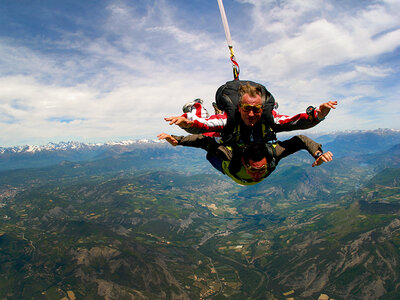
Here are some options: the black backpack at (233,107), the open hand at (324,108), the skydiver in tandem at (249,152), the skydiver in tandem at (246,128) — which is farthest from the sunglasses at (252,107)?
the open hand at (324,108)

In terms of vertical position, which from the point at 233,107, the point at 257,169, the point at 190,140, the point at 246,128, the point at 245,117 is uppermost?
the point at 233,107

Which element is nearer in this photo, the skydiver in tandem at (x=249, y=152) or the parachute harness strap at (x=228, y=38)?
the parachute harness strap at (x=228, y=38)

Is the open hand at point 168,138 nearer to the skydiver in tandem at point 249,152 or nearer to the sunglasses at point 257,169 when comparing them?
the skydiver in tandem at point 249,152

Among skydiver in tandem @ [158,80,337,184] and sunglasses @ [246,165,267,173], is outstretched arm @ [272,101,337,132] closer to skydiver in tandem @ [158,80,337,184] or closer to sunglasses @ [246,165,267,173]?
skydiver in tandem @ [158,80,337,184]

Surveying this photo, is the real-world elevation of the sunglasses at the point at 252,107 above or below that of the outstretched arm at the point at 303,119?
above

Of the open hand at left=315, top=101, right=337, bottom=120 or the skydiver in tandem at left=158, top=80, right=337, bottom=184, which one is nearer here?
the open hand at left=315, top=101, right=337, bottom=120

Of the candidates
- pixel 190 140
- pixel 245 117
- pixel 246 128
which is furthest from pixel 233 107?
pixel 190 140

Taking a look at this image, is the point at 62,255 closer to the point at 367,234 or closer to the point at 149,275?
the point at 149,275

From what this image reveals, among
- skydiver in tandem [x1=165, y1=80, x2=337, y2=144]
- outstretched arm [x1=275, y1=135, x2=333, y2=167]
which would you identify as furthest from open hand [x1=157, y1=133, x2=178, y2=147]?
outstretched arm [x1=275, y1=135, x2=333, y2=167]

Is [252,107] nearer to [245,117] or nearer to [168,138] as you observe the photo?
[245,117]
